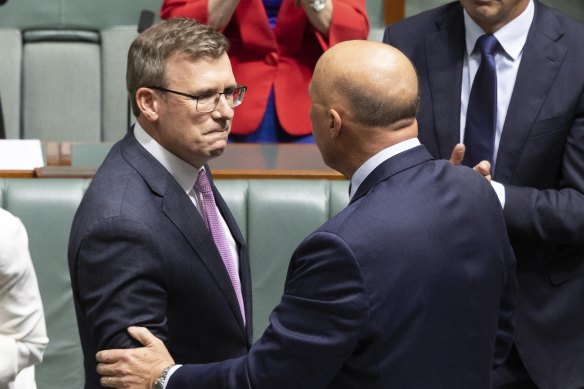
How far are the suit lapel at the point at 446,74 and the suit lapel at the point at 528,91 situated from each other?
104 mm

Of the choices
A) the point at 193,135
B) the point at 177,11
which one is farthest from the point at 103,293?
the point at 177,11

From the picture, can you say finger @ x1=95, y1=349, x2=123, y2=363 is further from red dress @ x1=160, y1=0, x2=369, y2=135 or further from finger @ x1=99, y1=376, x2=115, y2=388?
red dress @ x1=160, y1=0, x2=369, y2=135

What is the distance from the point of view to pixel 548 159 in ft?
7.20

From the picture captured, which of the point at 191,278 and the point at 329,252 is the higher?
the point at 329,252

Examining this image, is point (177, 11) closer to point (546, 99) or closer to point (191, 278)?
point (546, 99)

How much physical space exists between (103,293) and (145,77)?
0.39 meters

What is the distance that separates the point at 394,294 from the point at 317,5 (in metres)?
1.70

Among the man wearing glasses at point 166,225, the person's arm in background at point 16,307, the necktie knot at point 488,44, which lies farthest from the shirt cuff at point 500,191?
the person's arm in background at point 16,307

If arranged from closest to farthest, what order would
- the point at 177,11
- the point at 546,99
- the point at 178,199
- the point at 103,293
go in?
the point at 103,293 < the point at 178,199 < the point at 546,99 < the point at 177,11

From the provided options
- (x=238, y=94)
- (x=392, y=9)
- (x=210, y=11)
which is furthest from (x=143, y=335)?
(x=392, y=9)

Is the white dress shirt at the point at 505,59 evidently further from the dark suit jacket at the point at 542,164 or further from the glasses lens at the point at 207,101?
the glasses lens at the point at 207,101

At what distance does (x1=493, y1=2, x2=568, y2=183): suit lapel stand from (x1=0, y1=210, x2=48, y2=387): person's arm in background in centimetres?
91

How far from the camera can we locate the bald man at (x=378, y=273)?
5.17 feet

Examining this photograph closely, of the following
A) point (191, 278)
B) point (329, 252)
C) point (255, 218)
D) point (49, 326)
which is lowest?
point (49, 326)
